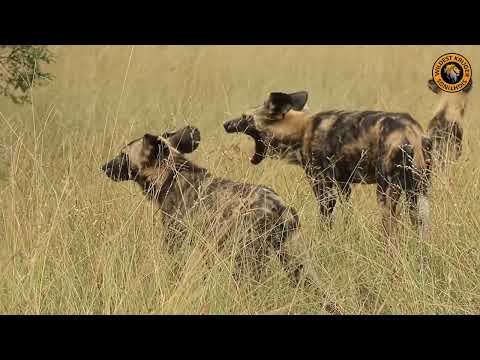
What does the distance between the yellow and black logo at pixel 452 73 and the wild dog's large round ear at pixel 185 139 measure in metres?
2.15

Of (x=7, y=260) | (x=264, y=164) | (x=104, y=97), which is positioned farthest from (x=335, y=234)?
(x=104, y=97)

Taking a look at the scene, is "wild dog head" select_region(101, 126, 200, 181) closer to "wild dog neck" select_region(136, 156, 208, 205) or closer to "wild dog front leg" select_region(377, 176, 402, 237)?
"wild dog neck" select_region(136, 156, 208, 205)

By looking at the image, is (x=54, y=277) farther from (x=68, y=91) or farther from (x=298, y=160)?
(x=68, y=91)

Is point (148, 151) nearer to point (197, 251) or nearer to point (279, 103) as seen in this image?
point (197, 251)

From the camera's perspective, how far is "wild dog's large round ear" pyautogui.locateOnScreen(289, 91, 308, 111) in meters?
7.33

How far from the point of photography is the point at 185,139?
247 inches

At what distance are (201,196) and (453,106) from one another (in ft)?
9.49

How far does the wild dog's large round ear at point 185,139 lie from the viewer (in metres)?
6.25

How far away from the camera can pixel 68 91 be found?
995 centimetres

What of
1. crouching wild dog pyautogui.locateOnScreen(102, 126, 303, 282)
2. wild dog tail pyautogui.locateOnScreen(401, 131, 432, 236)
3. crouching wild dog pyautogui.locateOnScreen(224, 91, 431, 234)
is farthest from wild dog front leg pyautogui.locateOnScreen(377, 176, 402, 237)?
crouching wild dog pyautogui.locateOnScreen(102, 126, 303, 282)

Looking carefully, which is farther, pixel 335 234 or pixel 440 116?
pixel 440 116

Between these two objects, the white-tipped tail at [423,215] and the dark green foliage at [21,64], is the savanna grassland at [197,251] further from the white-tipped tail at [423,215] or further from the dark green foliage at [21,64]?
the dark green foliage at [21,64]

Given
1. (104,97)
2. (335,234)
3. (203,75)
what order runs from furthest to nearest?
(203,75) < (104,97) < (335,234)

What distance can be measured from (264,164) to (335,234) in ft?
4.32
